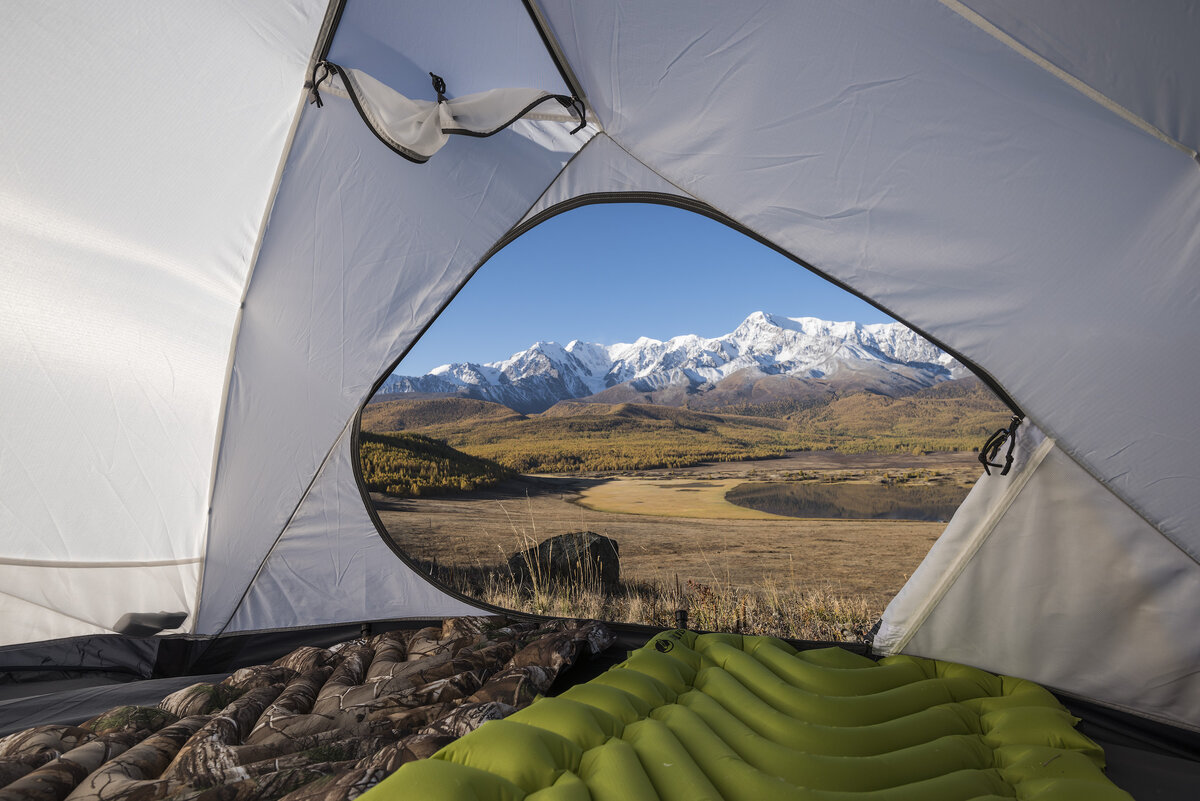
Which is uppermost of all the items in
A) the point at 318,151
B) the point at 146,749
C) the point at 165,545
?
the point at 318,151

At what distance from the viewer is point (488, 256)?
1805mm

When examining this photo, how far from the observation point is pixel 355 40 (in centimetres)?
135

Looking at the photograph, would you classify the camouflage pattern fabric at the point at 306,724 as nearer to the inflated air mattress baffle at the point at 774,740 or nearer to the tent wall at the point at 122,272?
the inflated air mattress baffle at the point at 774,740

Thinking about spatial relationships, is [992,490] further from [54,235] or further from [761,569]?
[761,569]

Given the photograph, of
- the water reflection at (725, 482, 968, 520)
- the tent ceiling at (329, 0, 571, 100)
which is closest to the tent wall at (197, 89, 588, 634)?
the tent ceiling at (329, 0, 571, 100)

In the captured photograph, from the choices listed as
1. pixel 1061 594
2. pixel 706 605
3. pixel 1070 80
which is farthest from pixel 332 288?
pixel 706 605

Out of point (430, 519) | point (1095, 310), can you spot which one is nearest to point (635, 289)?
point (430, 519)

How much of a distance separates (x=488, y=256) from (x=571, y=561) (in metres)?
3.57

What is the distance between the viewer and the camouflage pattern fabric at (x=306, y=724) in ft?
3.13

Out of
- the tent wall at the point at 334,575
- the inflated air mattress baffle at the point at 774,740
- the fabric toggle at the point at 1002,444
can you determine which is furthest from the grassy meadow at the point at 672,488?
the fabric toggle at the point at 1002,444

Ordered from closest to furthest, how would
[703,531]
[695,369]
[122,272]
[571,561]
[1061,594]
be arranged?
[1061,594] → [122,272] → [571,561] → [703,531] → [695,369]

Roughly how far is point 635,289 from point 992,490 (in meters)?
8.70

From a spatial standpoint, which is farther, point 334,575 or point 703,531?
point 703,531

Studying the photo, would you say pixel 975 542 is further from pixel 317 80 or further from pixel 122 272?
pixel 122 272
